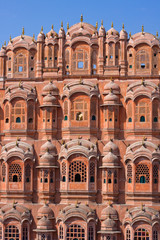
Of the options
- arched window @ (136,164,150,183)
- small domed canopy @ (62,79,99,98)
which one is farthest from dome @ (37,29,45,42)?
arched window @ (136,164,150,183)

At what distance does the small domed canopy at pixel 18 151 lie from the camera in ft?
145

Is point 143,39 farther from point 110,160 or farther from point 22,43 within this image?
point 110,160

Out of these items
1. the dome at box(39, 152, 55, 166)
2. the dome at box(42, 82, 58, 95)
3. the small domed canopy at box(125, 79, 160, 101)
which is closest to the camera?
the dome at box(39, 152, 55, 166)

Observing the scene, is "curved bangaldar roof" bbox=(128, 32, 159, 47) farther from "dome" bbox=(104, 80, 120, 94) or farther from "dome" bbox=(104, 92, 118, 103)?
"dome" bbox=(104, 92, 118, 103)

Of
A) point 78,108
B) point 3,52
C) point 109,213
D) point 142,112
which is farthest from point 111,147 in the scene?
point 3,52

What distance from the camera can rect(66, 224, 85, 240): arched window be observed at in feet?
140

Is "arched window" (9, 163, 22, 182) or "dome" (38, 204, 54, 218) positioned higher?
"arched window" (9, 163, 22, 182)

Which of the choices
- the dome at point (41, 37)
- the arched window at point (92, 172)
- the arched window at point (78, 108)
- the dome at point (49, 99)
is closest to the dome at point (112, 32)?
the dome at point (41, 37)

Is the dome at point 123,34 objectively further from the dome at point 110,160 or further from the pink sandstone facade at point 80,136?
the dome at point 110,160

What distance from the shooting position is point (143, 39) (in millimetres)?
45781

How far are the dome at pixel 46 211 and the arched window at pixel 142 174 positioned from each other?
7.72 m

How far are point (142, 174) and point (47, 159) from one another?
8.07 m

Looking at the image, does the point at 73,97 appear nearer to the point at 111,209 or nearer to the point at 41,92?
the point at 41,92

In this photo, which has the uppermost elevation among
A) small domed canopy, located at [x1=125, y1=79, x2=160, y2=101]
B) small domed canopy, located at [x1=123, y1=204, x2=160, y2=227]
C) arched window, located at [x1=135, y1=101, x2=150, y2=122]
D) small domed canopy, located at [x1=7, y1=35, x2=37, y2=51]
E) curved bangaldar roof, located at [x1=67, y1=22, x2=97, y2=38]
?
curved bangaldar roof, located at [x1=67, y1=22, x2=97, y2=38]
